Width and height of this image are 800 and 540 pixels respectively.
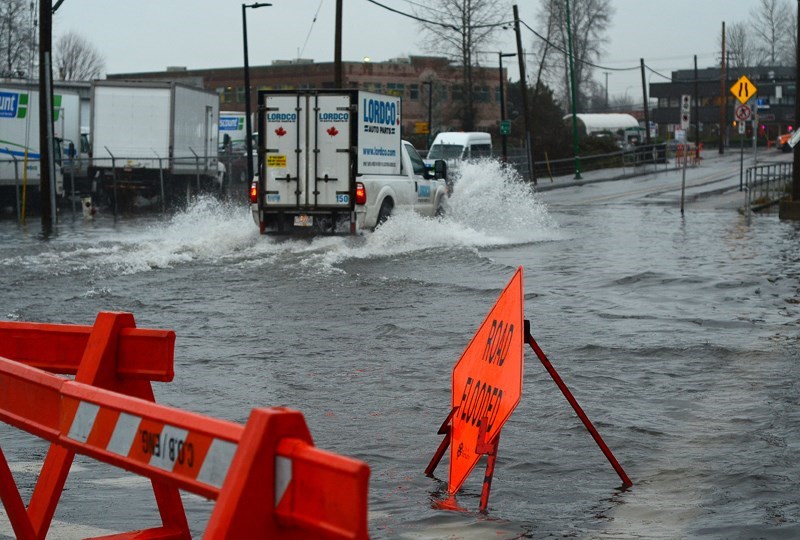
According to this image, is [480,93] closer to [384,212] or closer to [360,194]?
[384,212]

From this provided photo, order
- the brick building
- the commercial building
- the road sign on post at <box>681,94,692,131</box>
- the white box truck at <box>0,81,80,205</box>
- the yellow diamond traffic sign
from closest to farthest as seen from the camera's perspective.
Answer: the road sign on post at <box>681,94,692,131</box> → the white box truck at <box>0,81,80,205</box> → the yellow diamond traffic sign → the brick building → the commercial building

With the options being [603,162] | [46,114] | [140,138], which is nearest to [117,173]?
[140,138]

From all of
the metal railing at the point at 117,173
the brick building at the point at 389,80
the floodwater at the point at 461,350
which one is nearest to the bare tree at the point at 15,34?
the brick building at the point at 389,80

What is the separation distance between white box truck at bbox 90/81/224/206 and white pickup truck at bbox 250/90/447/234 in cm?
1505

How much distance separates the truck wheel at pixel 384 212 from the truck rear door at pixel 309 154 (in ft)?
2.72

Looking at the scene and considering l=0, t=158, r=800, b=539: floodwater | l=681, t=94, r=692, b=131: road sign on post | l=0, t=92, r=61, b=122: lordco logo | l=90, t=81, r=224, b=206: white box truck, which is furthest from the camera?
l=90, t=81, r=224, b=206: white box truck

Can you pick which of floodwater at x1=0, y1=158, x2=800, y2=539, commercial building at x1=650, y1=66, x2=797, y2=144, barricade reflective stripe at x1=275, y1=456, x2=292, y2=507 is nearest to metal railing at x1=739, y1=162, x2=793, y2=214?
floodwater at x1=0, y1=158, x2=800, y2=539

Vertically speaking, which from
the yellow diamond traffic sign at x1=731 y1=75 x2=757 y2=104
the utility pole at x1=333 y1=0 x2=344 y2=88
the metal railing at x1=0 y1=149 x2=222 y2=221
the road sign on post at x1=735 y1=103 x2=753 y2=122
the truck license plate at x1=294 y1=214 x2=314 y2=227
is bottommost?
the truck license plate at x1=294 y1=214 x2=314 y2=227

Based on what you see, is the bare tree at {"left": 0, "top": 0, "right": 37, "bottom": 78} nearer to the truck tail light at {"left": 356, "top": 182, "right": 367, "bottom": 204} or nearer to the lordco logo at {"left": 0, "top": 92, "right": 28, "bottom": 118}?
the lordco logo at {"left": 0, "top": 92, "right": 28, "bottom": 118}

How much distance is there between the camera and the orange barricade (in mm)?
2943

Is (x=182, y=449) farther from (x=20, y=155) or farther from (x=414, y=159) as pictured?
(x=20, y=155)

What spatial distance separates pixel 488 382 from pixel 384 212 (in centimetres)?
1506

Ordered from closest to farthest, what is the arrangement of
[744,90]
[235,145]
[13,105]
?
1. [13,105]
2. [744,90]
3. [235,145]

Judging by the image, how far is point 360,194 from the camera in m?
20.3
